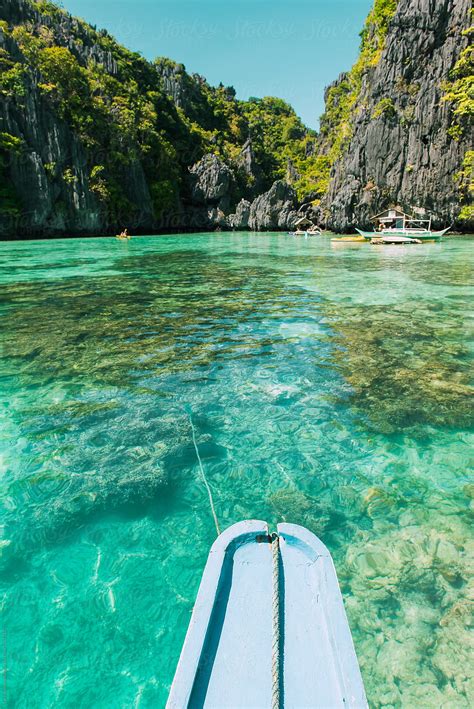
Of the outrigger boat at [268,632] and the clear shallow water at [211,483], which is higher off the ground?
the outrigger boat at [268,632]

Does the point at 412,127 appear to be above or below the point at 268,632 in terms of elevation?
above

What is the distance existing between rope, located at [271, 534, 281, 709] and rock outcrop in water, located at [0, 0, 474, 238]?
49.0 m

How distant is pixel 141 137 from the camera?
6206cm

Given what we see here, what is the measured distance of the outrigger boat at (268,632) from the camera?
1516mm

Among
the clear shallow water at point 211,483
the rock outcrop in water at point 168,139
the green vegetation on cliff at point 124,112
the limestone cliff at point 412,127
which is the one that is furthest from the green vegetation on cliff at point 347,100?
the clear shallow water at point 211,483

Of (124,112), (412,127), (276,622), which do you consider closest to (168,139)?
(124,112)

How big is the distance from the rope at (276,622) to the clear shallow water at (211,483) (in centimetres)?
81

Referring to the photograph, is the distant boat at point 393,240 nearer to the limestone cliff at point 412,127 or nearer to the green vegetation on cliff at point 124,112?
the limestone cliff at point 412,127

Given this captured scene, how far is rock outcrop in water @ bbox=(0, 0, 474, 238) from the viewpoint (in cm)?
4275

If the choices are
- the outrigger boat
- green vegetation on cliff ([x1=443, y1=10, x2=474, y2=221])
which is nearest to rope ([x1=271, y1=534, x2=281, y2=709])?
the outrigger boat

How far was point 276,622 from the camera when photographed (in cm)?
176

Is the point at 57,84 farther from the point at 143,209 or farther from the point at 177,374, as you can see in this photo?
the point at 177,374

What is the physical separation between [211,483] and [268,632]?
76.1 inches

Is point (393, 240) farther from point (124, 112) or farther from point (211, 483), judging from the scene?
point (124, 112)
